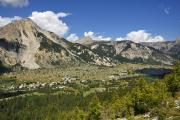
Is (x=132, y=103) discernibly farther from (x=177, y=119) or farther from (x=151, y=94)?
(x=177, y=119)

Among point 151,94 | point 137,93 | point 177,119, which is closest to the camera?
point 177,119

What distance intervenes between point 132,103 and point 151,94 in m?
12.8

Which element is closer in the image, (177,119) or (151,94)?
(177,119)

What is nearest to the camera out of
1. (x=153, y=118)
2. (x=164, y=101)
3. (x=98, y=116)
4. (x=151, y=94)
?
(x=153, y=118)

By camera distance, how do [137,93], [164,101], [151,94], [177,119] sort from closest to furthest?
[177,119] < [164,101] < [151,94] < [137,93]

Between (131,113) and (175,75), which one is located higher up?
(175,75)

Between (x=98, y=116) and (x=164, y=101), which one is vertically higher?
(x=164, y=101)

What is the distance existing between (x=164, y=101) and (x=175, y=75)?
28439mm

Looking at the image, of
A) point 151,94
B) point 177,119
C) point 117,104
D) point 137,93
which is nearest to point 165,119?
point 177,119

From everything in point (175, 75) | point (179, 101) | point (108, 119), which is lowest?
point (108, 119)

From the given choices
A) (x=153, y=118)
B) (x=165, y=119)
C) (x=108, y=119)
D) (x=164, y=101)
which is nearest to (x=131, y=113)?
(x=108, y=119)

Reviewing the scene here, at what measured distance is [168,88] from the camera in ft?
440

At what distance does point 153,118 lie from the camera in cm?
9775

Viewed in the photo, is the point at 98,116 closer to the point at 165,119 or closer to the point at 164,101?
the point at 164,101
